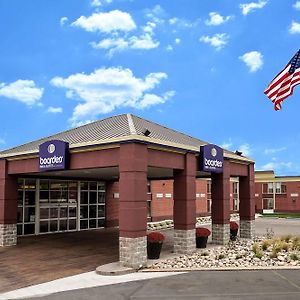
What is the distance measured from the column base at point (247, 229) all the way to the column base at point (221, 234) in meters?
3.75

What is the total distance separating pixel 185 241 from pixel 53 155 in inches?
320

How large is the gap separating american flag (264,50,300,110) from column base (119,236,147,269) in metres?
8.68

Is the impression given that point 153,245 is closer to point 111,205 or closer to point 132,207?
point 132,207

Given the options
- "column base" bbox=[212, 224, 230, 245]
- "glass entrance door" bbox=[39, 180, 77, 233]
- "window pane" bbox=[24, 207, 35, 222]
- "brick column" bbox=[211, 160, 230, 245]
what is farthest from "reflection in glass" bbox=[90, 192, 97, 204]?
"column base" bbox=[212, 224, 230, 245]

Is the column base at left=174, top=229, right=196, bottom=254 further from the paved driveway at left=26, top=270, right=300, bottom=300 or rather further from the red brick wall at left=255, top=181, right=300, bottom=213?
the red brick wall at left=255, top=181, right=300, bottom=213

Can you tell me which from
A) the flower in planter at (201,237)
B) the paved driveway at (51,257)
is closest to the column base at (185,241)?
the flower in planter at (201,237)

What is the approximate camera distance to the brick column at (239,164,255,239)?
2812 cm

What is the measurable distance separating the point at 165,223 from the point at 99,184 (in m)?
8.16

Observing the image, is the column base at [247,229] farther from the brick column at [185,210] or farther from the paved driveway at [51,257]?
the paved driveway at [51,257]

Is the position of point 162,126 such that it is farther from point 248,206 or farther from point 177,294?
point 177,294

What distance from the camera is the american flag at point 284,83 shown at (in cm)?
1734

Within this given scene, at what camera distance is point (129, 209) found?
57.5 feet

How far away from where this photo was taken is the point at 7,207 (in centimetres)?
2462

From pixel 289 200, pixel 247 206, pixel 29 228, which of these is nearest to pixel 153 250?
pixel 247 206
